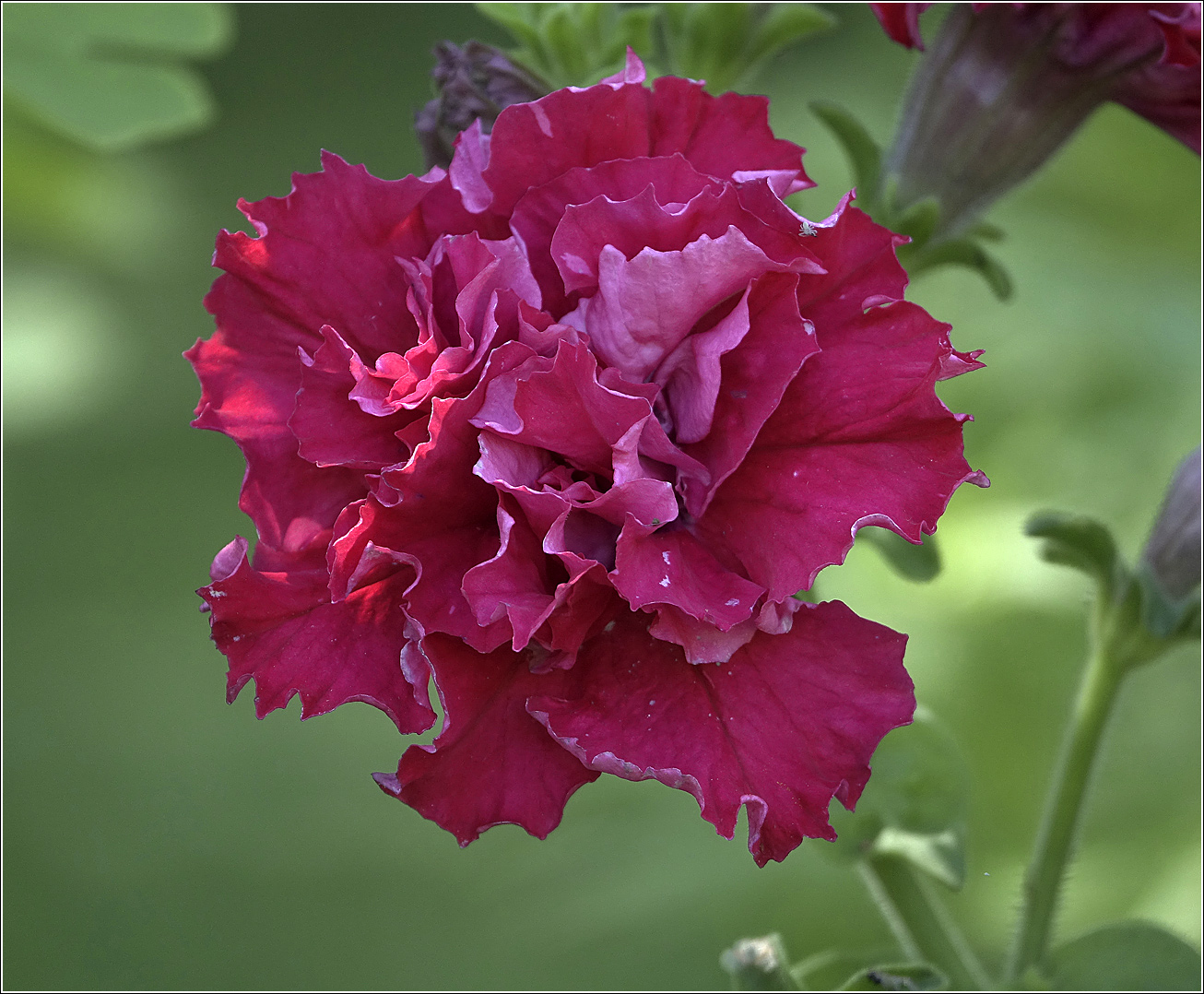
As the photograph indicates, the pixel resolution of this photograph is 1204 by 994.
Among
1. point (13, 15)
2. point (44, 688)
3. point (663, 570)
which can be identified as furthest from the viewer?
point (44, 688)

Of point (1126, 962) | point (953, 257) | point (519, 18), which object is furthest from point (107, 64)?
A: point (1126, 962)

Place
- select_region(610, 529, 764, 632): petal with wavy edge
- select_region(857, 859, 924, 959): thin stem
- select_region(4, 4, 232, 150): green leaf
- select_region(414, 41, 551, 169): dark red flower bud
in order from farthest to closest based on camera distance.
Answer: select_region(4, 4, 232, 150): green leaf < select_region(857, 859, 924, 959): thin stem < select_region(414, 41, 551, 169): dark red flower bud < select_region(610, 529, 764, 632): petal with wavy edge

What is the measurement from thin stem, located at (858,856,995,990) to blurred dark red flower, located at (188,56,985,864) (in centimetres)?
28

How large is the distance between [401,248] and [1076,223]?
111 cm

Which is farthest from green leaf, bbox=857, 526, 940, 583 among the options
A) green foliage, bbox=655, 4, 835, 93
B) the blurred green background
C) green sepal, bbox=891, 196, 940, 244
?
the blurred green background

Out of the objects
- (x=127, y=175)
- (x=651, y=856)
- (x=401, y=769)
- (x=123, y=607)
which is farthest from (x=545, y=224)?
(x=127, y=175)

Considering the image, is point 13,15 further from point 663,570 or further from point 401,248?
point 663,570

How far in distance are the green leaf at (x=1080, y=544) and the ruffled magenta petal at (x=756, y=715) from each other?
24 centimetres

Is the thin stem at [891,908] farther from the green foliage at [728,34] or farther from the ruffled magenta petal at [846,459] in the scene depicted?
the green foliage at [728,34]

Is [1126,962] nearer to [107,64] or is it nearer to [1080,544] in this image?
[1080,544]

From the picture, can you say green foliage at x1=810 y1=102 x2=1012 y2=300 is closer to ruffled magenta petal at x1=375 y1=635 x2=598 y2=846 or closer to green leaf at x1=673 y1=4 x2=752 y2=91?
green leaf at x1=673 y1=4 x2=752 y2=91

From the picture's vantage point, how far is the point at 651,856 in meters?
1.17

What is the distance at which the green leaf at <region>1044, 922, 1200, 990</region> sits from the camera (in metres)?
0.62

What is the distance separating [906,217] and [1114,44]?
0.12 m
